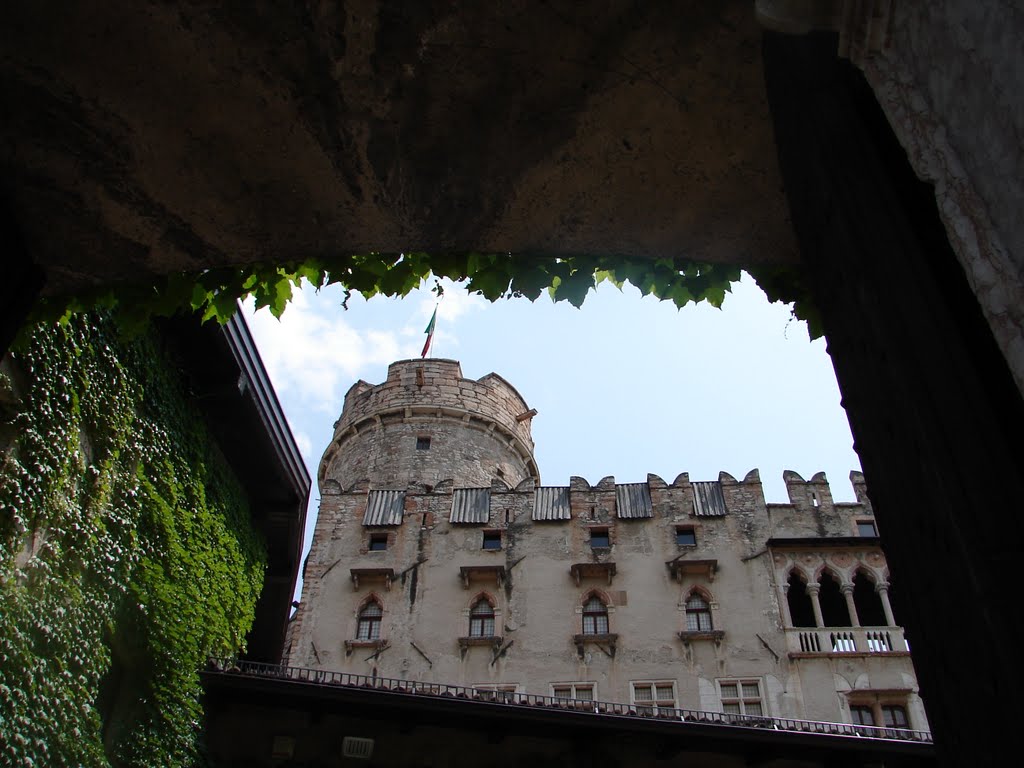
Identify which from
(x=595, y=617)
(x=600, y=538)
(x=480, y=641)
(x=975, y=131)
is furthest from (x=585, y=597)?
(x=975, y=131)

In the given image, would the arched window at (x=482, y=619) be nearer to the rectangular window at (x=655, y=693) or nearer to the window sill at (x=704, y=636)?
the rectangular window at (x=655, y=693)

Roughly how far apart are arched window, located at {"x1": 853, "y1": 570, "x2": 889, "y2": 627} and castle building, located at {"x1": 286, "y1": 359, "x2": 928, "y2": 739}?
50 millimetres

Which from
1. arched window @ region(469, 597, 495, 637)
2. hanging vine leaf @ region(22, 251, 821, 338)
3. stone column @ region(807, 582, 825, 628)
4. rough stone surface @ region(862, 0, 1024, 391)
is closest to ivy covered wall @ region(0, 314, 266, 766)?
hanging vine leaf @ region(22, 251, 821, 338)

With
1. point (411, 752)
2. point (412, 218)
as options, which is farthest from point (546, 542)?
point (412, 218)

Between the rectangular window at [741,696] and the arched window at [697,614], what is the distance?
63.6 inches

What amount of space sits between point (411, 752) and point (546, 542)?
14.1 metres

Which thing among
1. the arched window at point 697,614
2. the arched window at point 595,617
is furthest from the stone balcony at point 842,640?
the arched window at point 595,617

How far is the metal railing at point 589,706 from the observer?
12.2 metres

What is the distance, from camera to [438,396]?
110 feet

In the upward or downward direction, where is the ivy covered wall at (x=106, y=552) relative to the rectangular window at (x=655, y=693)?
downward

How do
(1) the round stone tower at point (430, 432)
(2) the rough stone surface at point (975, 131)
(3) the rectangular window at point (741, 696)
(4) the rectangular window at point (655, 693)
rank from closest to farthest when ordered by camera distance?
(2) the rough stone surface at point (975, 131), (3) the rectangular window at point (741, 696), (4) the rectangular window at point (655, 693), (1) the round stone tower at point (430, 432)

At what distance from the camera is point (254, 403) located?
350 inches

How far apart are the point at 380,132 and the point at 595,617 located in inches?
909

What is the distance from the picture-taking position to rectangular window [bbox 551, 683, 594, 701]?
2277 cm
